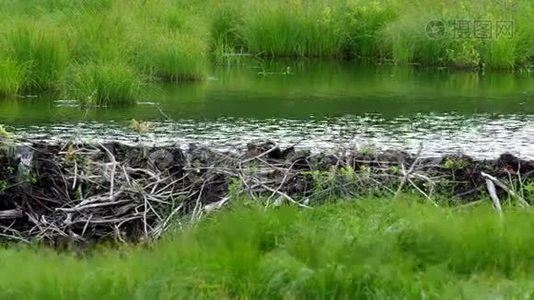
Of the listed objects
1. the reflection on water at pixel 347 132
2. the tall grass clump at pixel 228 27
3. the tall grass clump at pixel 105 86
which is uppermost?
the tall grass clump at pixel 228 27

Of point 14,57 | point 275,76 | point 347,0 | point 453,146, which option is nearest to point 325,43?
point 347,0

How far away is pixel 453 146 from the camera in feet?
42.4

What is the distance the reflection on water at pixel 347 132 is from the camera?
12836 millimetres

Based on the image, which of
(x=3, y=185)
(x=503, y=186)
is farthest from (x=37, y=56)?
(x=503, y=186)

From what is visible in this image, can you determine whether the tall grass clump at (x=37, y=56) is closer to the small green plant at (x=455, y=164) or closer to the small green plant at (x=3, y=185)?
the small green plant at (x=3, y=185)

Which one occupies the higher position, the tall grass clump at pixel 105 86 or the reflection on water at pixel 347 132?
the tall grass clump at pixel 105 86

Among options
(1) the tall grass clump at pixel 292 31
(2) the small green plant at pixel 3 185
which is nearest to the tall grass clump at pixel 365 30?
(1) the tall grass clump at pixel 292 31

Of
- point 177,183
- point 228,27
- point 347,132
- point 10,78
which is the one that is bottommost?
point 347,132

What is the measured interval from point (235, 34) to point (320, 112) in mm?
8513

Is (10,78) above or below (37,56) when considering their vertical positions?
below

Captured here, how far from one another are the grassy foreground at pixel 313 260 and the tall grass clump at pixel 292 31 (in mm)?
16370

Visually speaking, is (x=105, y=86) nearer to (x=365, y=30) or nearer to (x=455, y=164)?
(x=455, y=164)

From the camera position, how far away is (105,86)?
16172 millimetres

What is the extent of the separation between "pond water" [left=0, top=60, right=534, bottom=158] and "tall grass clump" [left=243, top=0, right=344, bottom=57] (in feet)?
6.97
